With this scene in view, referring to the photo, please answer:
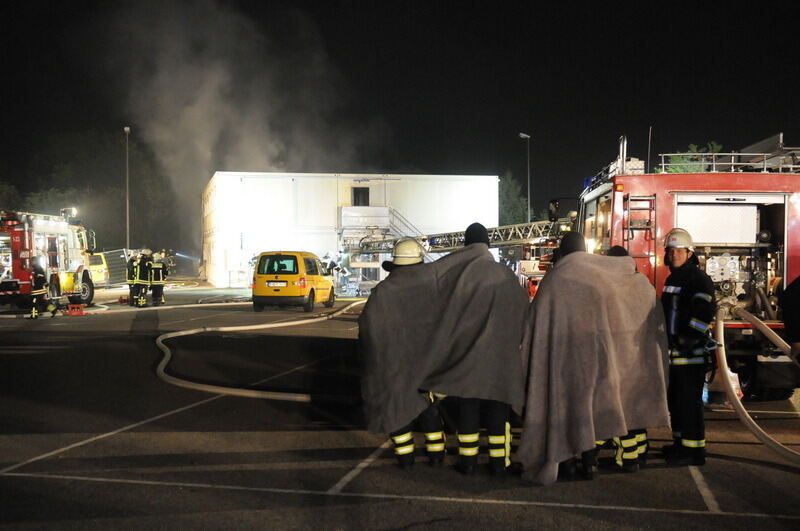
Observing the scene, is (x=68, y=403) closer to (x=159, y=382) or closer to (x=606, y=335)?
(x=159, y=382)

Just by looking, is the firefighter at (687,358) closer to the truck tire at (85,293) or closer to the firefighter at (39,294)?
the firefighter at (39,294)

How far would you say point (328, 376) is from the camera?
923 cm

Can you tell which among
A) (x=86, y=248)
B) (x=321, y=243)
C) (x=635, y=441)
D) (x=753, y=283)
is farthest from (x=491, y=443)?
(x=321, y=243)

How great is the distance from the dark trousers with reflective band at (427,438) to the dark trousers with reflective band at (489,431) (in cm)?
22

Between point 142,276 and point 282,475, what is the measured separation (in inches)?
686

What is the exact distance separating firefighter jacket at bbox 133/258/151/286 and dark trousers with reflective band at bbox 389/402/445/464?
17324mm

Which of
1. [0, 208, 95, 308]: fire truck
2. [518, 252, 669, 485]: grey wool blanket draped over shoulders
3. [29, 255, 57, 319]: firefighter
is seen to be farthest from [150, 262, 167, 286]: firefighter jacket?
[518, 252, 669, 485]: grey wool blanket draped over shoulders

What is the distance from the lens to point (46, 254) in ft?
69.1

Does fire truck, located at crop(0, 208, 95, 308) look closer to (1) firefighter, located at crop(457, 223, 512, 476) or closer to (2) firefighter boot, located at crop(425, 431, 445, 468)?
(2) firefighter boot, located at crop(425, 431, 445, 468)

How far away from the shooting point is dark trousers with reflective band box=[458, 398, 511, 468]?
5035 mm

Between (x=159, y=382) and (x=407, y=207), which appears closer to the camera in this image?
(x=159, y=382)

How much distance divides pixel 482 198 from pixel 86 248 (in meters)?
23.6

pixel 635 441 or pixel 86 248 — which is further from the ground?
pixel 86 248

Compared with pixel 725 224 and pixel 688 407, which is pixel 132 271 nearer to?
pixel 725 224
